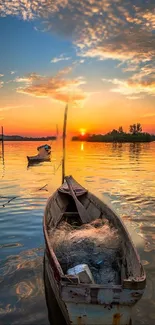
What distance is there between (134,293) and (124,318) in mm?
523

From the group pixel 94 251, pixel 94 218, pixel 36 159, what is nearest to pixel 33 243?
pixel 94 218

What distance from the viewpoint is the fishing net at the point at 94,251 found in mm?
6305

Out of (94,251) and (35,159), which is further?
(35,159)

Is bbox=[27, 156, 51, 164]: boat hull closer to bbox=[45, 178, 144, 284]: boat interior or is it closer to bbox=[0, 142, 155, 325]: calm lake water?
bbox=[0, 142, 155, 325]: calm lake water

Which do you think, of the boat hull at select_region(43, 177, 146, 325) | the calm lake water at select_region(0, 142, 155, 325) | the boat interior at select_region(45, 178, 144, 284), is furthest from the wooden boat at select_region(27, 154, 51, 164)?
the boat hull at select_region(43, 177, 146, 325)

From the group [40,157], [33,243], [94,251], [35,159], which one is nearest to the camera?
[94,251]

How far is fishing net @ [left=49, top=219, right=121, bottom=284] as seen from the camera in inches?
248

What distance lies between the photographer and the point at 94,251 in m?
7.08

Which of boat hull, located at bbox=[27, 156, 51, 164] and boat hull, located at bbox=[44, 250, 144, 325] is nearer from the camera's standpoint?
boat hull, located at bbox=[44, 250, 144, 325]

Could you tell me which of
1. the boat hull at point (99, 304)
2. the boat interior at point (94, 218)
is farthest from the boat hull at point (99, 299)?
the boat interior at point (94, 218)

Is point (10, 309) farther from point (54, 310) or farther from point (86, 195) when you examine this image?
point (86, 195)

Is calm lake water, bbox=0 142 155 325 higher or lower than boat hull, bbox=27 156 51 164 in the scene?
lower

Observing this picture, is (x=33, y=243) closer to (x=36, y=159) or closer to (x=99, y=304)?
(x=99, y=304)

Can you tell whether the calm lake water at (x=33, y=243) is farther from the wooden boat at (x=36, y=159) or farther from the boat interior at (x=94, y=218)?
the wooden boat at (x=36, y=159)
